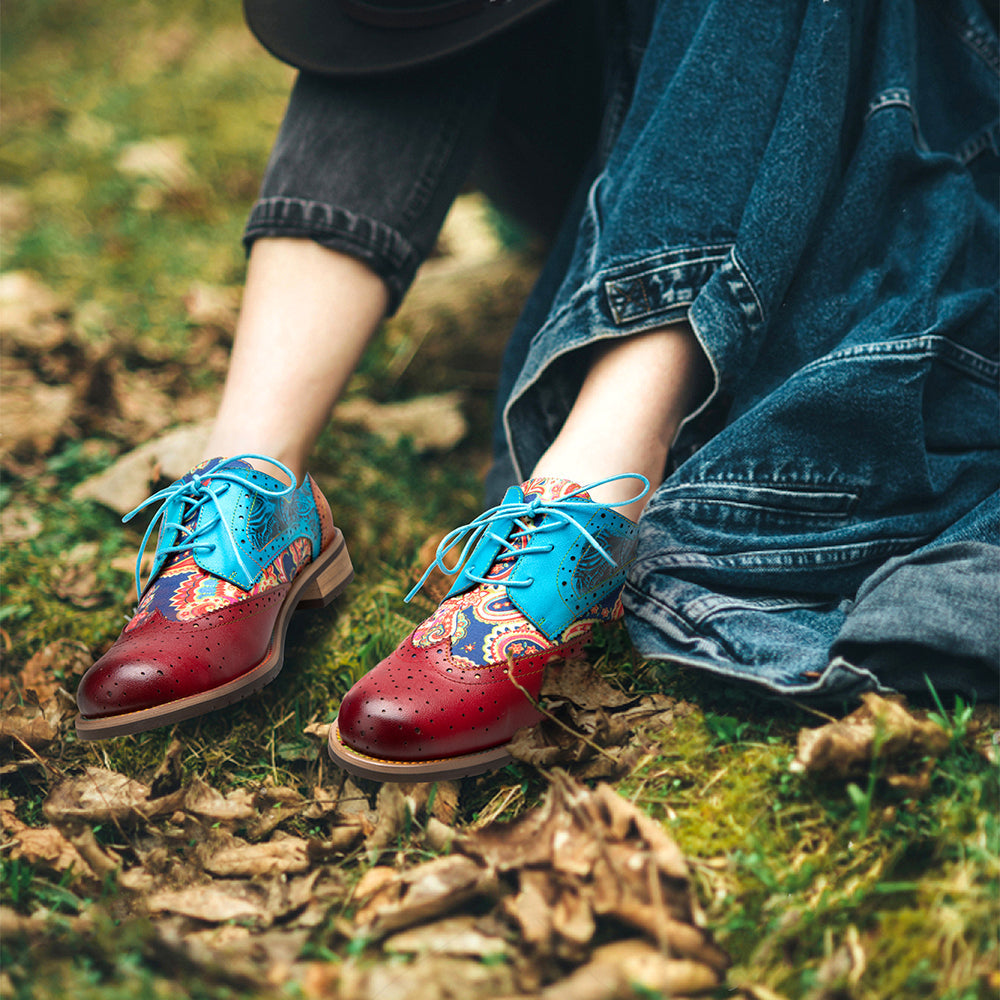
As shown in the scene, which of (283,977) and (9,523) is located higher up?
(283,977)

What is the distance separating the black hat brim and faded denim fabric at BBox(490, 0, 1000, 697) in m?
0.27

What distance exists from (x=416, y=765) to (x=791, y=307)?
887 mm

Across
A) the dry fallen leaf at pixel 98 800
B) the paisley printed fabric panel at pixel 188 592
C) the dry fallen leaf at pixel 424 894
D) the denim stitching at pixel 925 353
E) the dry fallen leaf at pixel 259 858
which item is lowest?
the dry fallen leaf at pixel 98 800

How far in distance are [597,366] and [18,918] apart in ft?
3.30

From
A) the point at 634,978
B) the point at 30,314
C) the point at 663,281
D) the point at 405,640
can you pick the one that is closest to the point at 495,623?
the point at 405,640

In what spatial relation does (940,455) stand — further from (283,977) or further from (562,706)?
A: (283,977)

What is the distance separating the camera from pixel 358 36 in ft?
4.59

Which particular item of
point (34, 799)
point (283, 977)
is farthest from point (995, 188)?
point (34, 799)

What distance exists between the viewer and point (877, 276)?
1301mm

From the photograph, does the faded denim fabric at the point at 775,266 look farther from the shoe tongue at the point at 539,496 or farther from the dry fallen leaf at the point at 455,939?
the dry fallen leaf at the point at 455,939

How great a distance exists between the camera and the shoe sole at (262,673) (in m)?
1.05

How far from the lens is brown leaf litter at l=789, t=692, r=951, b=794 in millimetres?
898

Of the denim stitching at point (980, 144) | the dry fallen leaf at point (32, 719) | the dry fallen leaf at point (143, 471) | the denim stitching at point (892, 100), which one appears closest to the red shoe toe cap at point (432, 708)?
the dry fallen leaf at point (32, 719)

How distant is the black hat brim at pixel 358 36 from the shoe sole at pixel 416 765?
1061 mm
